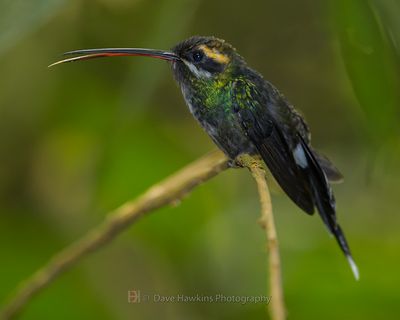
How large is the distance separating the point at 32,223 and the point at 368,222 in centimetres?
121

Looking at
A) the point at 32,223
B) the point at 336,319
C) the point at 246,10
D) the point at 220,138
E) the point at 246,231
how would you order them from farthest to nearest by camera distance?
the point at 246,10
the point at 246,231
the point at 32,223
the point at 336,319
the point at 220,138

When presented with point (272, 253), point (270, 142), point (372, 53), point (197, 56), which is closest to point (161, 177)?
point (197, 56)

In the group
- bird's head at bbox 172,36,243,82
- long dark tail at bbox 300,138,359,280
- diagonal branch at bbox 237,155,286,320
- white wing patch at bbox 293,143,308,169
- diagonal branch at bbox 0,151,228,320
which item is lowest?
diagonal branch at bbox 237,155,286,320

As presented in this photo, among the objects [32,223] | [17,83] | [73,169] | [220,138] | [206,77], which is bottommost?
[220,138]

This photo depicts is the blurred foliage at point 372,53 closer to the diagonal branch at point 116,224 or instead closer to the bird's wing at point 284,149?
the bird's wing at point 284,149

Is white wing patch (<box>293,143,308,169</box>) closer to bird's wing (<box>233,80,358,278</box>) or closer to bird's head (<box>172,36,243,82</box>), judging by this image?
bird's wing (<box>233,80,358,278</box>)

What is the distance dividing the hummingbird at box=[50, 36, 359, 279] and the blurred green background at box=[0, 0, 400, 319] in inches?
5.0

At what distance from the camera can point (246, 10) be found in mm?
3145

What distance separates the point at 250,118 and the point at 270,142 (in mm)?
85

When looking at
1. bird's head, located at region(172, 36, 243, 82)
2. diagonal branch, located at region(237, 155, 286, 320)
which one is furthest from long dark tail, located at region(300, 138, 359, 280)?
bird's head, located at region(172, 36, 243, 82)

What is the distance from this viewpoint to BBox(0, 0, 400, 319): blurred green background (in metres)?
2.13

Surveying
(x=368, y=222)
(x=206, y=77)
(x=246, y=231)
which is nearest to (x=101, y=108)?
(x=246, y=231)

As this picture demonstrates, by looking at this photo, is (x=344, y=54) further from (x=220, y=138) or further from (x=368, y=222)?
(x=368, y=222)

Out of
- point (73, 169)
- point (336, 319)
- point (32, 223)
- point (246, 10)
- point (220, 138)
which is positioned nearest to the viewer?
point (220, 138)
